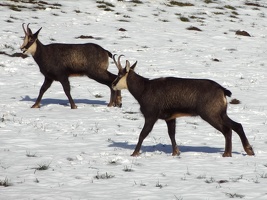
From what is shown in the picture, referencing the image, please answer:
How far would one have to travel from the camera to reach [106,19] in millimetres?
35250

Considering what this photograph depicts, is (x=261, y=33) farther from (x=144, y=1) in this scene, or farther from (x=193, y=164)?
(x=193, y=164)

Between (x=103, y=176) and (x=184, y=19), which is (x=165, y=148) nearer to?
(x=103, y=176)

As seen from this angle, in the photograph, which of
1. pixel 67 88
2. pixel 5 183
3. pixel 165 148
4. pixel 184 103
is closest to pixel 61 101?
pixel 67 88

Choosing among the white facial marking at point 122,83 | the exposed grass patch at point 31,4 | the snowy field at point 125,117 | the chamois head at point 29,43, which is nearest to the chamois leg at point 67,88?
the snowy field at point 125,117

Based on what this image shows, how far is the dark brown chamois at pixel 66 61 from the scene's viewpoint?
59.3 feet

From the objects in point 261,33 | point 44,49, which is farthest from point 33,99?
point 261,33

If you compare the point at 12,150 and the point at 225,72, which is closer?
the point at 12,150

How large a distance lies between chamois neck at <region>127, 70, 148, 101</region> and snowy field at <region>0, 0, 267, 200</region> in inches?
52.2

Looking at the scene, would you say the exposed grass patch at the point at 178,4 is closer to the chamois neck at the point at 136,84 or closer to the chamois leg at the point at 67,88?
the chamois leg at the point at 67,88

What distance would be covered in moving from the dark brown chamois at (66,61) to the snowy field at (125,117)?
3.03ft

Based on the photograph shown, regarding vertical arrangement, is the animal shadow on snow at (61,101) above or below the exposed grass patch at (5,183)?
below

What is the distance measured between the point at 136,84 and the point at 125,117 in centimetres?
432

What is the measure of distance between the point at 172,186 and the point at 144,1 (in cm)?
3280

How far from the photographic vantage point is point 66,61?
709 inches
